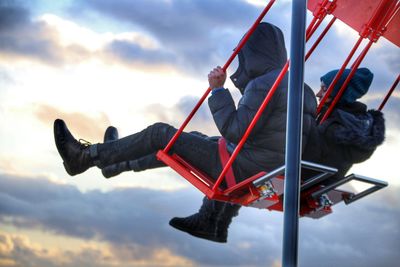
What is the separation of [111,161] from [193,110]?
2.79ft

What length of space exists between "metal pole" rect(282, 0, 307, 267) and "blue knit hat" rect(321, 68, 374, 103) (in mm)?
2362

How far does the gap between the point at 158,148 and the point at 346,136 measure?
109 cm

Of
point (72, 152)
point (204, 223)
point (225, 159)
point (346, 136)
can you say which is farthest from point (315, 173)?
point (72, 152)

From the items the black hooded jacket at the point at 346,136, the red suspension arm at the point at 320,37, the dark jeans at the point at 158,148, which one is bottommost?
the dark jeans at the point at 158,148

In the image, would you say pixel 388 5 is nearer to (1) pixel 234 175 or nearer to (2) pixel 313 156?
(2) pixel 313 156

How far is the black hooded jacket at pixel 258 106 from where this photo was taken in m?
3.59

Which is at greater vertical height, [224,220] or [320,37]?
[320,37]

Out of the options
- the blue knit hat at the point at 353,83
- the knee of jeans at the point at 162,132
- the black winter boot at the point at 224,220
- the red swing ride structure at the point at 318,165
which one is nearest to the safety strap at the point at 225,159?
the red swing ride structure at the point at 318,165

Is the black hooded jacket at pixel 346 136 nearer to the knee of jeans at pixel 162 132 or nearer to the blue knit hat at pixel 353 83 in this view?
the blue knit hat at pixel 353 83

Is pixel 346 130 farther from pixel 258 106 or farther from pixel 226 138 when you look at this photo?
pixel 226 138

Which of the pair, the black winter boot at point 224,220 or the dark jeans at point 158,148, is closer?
the dark jeans at point 158,148

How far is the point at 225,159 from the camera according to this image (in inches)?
147

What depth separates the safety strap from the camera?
3.54m

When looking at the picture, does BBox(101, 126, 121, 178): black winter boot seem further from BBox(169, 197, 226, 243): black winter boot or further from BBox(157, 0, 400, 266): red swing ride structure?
BBox(157, 0, 400, 266): red swing ride structure
